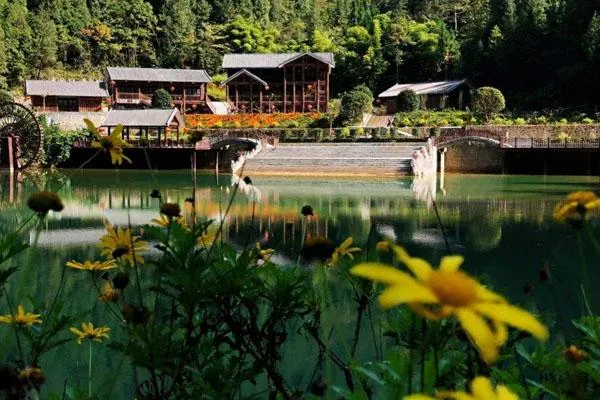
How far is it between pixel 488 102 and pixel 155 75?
2000 cm

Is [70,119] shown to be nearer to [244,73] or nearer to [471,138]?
[244,73]

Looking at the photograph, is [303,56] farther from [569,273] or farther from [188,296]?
[188,296]

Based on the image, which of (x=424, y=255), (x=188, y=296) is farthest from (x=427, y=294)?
(x=424, y=255)

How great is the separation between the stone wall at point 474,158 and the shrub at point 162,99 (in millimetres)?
18650

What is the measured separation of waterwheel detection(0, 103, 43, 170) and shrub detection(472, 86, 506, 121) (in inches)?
838

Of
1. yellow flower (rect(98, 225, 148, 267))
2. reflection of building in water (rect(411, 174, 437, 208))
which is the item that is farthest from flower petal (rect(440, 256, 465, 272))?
reflection of building in water (rect(411, 174, 437, 208))

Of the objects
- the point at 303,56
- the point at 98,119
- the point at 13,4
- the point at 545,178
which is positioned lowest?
the point at 545,178

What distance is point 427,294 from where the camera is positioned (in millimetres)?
647

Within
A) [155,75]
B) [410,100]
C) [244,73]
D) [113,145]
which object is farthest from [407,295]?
[155,75]

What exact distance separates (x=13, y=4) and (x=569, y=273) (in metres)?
60.0

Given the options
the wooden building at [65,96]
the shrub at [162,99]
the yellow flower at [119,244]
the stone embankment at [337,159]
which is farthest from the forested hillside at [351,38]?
the yellow flower at [119,244]

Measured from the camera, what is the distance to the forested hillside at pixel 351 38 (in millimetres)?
41531

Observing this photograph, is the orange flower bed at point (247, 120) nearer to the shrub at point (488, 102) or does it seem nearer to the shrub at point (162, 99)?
the shrub at point (162, 99)

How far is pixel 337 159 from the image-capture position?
94.4ft
